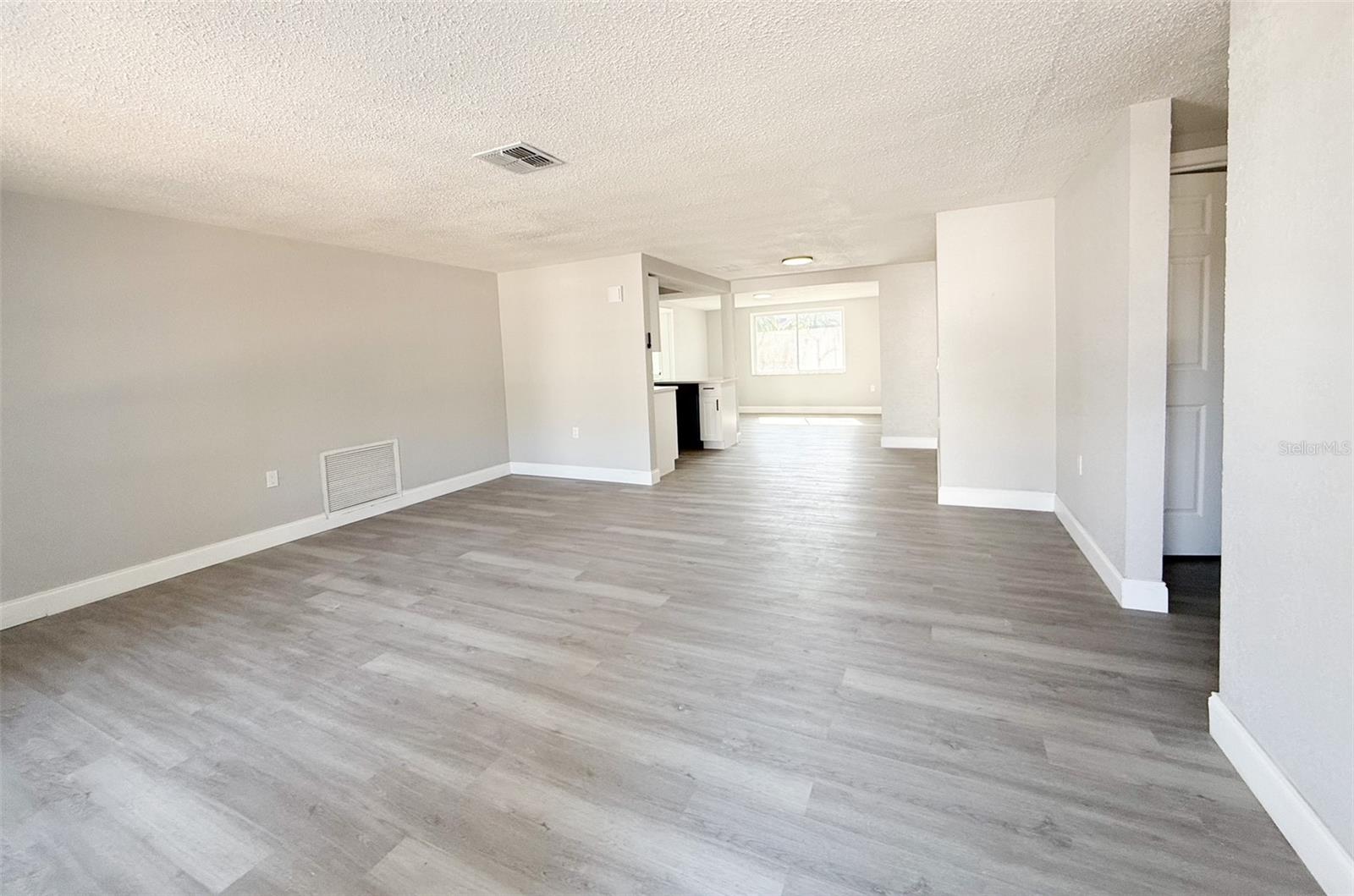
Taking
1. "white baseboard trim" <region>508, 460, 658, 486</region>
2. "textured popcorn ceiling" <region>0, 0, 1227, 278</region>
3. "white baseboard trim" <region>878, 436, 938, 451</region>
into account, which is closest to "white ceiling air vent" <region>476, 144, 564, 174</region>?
"textured popcorn ceiling" <region>0, 0, 1227, 278</region>

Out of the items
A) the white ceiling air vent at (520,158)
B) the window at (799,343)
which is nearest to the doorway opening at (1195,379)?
the white ceiling air vent at (520,158)

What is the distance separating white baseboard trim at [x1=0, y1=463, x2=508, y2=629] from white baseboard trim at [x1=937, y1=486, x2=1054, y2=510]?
4.51 meters

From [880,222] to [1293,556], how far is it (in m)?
3.70

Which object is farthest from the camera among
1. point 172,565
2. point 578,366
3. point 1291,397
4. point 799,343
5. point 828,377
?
point 799,343

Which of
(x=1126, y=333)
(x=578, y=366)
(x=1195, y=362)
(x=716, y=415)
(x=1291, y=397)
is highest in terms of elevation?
(x=578, y=366)

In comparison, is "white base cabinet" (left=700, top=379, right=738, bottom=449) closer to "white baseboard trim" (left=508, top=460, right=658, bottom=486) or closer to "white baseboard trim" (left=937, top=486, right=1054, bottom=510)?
"white baseboard trim" (left=508, top=460, right=658, bottom=486)

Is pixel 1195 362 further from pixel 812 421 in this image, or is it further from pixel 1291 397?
pixel 812 421

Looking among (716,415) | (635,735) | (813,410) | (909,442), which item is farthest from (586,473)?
(813,410)

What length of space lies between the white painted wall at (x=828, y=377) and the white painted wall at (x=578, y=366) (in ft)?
17.5

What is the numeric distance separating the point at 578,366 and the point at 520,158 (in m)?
3.18

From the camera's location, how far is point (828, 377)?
1152 cm

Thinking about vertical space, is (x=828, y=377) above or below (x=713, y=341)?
below

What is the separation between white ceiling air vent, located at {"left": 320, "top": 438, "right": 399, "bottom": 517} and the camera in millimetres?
4535

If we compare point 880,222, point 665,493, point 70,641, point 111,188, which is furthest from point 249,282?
point 880,222
